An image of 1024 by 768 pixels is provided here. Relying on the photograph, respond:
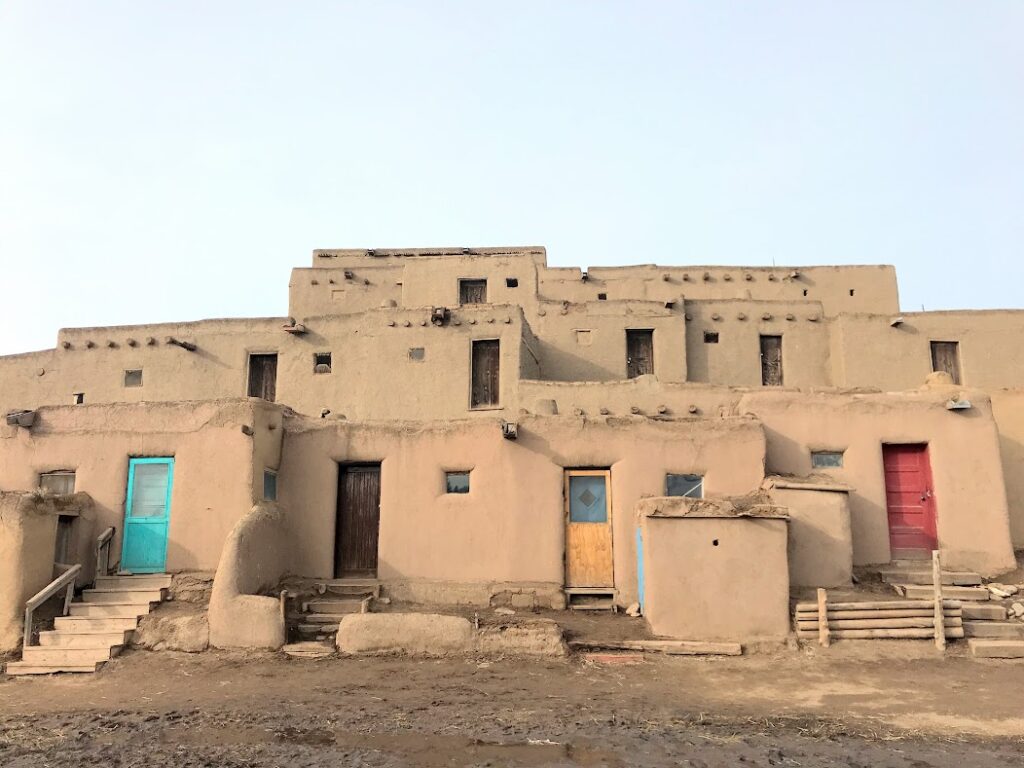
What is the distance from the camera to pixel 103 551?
13141 mm

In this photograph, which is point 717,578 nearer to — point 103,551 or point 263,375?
point 103,551

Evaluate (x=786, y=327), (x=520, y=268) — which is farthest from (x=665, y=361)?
(x=520, y=268)

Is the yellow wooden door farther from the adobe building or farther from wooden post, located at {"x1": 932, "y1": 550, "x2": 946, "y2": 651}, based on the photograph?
wooden post, located at {"x1": 932, "y1": 550, "x2": 946, "y2": 651}

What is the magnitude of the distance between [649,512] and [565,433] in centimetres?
261

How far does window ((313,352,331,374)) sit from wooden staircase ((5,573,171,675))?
8804 mm

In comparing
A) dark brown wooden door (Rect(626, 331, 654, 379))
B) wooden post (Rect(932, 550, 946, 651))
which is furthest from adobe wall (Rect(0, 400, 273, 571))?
dark brown wooden door (Rect(626, 331, 654, 379))

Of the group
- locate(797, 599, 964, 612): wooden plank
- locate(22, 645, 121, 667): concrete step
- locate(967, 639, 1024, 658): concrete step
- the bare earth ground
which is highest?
locate(797, 599, 964, 612): wooden plank

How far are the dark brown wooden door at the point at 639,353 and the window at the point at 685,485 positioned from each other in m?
A: 8.52

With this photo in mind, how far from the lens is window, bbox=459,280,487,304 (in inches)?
985

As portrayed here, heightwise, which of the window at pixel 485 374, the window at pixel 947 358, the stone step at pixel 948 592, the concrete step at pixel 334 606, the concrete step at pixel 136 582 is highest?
the window at pixel 947 358

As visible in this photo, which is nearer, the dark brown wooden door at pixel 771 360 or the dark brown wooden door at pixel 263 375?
the dark brown wooden door at pixel 263 375

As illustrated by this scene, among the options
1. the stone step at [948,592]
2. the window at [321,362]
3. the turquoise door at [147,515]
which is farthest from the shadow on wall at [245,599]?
the stone step at [948,592]

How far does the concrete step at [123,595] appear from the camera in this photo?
12.4 m

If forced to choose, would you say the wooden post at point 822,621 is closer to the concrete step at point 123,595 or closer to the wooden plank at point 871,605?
the wooden plank at point 871,605
